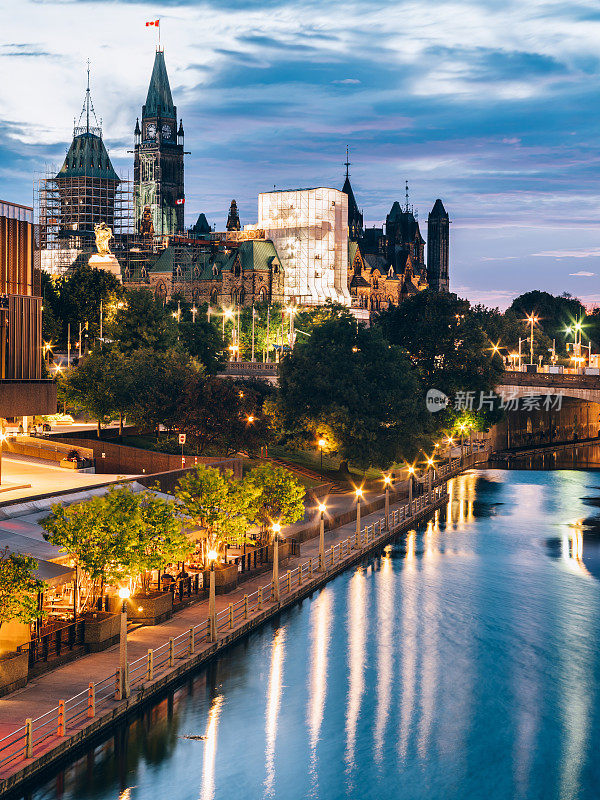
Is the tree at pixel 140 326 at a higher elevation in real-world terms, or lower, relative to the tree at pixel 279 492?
higher

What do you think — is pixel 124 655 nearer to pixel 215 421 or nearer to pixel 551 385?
pixel 215 421

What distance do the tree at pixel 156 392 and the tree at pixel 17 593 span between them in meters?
43.8

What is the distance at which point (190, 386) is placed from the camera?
80.1m

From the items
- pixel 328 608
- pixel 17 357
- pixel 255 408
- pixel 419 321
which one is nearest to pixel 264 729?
pixel 328 608

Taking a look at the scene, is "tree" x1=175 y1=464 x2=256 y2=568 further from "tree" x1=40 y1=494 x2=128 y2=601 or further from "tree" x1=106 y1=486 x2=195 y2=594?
"tree" x1=40 y1=494 x2=128 y2=601

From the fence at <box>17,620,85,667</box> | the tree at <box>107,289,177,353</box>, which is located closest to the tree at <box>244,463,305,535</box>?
the fence at <box>17,620,85,667</box>

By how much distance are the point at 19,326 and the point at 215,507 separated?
44.8 ft

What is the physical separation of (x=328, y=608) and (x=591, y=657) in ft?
42.7

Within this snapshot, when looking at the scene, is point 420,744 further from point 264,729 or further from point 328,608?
point 328,608

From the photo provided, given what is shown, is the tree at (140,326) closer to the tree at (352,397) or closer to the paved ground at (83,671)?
the tree at (352,397)

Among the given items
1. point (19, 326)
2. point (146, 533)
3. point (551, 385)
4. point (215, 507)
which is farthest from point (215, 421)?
point (551, 385)

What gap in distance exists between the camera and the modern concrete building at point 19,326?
Answer: 52.6 meters

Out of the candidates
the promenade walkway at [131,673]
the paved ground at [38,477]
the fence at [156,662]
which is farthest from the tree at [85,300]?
the promenade walkway at [131,673]

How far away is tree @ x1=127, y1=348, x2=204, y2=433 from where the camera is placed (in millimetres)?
80625
